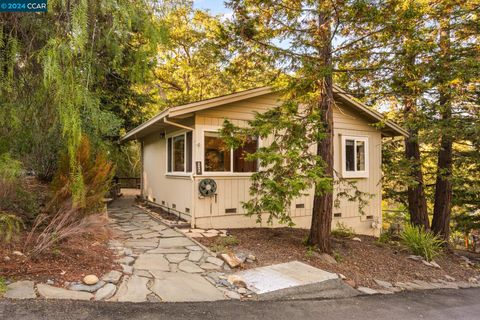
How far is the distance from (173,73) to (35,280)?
Answer: 15.1m

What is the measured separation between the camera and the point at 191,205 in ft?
22.3

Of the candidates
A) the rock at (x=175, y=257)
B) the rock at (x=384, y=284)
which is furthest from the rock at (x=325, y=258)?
the rock at (x=175, y=257)

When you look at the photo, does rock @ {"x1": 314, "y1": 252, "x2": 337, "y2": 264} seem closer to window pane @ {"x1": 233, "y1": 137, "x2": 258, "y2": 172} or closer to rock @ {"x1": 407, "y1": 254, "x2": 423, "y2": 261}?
rock @ {"x1": 407, "y1": 254, "x2": 423, "y2": 261}

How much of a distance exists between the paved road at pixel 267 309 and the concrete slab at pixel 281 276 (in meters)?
0.30

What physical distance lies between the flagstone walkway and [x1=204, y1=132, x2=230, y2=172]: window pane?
1.70m

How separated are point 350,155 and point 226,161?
12.6 ft

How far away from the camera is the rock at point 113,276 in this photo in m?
3.62

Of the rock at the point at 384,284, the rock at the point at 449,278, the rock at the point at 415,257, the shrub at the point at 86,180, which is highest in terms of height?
the shrub at the point at 86,180

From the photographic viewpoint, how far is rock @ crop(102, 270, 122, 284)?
362 centimetres

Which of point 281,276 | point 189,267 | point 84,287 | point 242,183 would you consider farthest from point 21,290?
point 242,183

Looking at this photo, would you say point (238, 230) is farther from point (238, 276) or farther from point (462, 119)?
point (462, 119)

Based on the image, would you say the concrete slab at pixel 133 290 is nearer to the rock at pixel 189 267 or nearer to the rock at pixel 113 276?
the rock at pixel 113 276

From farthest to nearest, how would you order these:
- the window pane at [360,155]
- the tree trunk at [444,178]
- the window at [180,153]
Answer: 1. the window pane at [360,155]
2. the window at [180,153]
3. the tree trunk at [444,178]

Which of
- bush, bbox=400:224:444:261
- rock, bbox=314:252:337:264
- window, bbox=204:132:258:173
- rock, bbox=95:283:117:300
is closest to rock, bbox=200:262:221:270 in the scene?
rock, bbox=95:283:117:300
